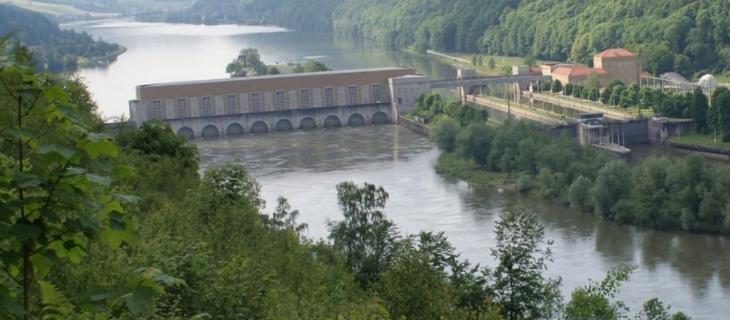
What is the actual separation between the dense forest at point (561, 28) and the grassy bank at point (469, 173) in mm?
13670

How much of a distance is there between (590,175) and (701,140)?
602 centimetres

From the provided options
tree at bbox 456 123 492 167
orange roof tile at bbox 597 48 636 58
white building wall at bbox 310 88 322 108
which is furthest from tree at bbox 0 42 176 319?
orange roof tile at bbox 597 48 636 58

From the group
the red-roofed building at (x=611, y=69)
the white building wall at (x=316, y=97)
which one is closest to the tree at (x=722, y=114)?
the red-roofed building at (x=611, y=69)

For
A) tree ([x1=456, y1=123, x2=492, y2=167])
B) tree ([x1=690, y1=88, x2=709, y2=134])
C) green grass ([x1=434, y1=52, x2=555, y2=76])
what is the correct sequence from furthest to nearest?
green grass ([x1=434, y1=52, x2=555, y2=76]) < tree ([x1=690, y1=88, x2=709, y2=134]) < tree ([x1=456, y1=123, x2=492, y2=167])

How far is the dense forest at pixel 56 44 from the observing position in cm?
4462

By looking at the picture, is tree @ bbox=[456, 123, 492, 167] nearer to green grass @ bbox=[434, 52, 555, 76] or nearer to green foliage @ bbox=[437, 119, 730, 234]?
green foliage @ bbox=[437, 119, 730, 234]

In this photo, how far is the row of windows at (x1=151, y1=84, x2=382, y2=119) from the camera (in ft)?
89.0

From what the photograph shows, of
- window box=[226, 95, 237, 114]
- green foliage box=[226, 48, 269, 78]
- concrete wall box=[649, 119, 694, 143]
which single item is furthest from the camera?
green foliage box=[226, 48, 269, 78]

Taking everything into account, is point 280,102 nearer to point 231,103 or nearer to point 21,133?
point 231,103

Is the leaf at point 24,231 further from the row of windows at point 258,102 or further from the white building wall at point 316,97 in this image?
the white building wall at point 316,97

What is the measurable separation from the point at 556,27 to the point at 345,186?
95.4 feet

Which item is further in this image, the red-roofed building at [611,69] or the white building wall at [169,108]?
the red-roofed building at [611,69]

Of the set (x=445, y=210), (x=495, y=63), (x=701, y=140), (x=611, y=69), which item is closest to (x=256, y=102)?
(x=611, y=69)

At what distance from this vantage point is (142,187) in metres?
9.28
